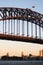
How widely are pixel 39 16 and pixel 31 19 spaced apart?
1.77 metres

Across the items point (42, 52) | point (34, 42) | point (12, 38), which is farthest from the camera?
point (42, 52)

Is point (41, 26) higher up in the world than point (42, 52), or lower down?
higher up

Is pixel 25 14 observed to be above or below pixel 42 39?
above

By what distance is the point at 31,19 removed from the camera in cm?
6481

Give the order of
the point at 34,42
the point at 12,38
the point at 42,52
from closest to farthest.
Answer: the point at 12,38 < the point at 34,42 < the point at 42,52

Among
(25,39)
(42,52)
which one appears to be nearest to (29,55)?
(42,52)

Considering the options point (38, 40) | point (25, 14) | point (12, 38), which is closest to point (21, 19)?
point (25, 14)

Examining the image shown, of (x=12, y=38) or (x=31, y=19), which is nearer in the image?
(x=12, y=38)

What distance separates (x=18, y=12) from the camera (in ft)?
204

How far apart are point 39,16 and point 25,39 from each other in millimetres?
11276

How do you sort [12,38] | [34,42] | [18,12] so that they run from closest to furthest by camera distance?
[12,38]
[34,42]
[18,12]

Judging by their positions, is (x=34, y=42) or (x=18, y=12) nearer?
(x=34, y=42)

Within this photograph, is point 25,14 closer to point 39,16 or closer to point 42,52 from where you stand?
point 39,16

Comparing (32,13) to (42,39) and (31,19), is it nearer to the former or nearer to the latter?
(31,19)
